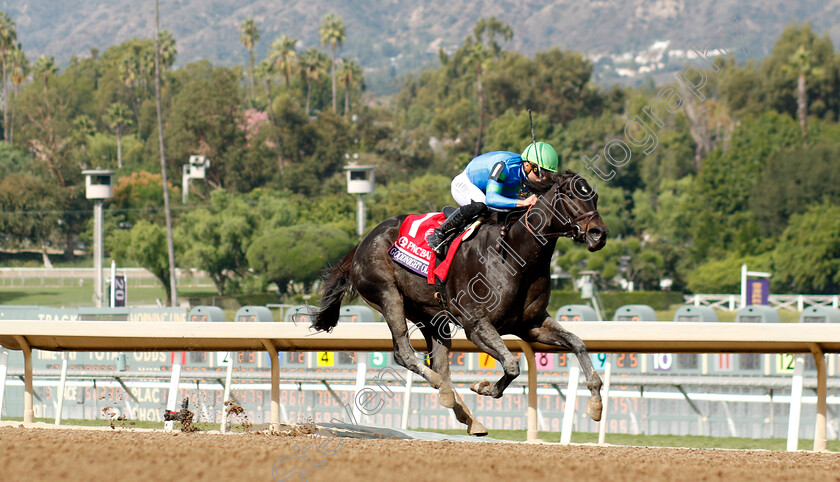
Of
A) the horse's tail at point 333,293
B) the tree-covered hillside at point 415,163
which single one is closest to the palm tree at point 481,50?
the tree-covered hillside at point 415,163

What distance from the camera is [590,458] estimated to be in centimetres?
610

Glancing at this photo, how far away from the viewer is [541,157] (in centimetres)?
665

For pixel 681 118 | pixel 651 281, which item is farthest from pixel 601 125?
pixel 651 281

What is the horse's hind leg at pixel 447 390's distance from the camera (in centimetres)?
658

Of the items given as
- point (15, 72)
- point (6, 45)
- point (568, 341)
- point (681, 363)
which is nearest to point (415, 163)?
point (15, 72)

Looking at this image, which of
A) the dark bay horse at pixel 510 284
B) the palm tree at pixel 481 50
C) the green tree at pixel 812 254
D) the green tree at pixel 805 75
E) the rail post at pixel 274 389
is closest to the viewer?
the dark bay horse at pixel 510 284

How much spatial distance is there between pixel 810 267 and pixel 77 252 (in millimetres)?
53566

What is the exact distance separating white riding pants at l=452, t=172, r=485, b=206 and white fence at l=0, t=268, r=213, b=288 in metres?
60.2

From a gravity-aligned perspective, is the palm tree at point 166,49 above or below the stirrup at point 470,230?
above

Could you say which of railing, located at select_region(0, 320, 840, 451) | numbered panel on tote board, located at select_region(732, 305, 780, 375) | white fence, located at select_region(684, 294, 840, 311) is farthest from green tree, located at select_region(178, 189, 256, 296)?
railing, located at select_region(0, 320, 840, 451)

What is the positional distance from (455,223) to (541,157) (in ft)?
2.28

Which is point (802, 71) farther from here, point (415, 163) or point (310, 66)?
point (310, 66)

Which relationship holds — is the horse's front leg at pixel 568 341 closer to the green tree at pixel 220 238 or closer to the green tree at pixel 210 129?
the green tree at pixel 220 238

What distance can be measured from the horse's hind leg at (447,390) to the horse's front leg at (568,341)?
621 mm
